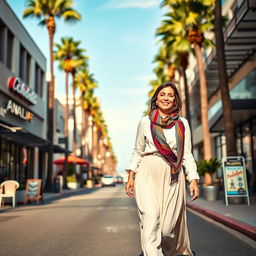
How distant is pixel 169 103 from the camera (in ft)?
13.9

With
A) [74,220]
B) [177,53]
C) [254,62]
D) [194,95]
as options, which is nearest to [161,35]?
[177,53]

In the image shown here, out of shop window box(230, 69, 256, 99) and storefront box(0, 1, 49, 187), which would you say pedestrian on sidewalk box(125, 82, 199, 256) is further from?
shop window box(230, 69, 256, 99)

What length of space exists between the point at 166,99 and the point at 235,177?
1069cm

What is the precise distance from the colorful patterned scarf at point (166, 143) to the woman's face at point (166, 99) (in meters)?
0.12

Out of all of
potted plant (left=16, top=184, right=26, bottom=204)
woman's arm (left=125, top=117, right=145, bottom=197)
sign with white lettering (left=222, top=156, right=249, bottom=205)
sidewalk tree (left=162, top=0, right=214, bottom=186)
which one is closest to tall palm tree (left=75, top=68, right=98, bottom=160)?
sidewalk tree (left=162, top=0, right=214, bottom=186)

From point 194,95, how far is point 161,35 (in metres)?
12.8

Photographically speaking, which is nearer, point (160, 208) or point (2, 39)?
point (160, 208)

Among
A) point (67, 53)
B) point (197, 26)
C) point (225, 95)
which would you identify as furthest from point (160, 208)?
point (67, 53)

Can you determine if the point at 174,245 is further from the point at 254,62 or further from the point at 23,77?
the point at 23,77

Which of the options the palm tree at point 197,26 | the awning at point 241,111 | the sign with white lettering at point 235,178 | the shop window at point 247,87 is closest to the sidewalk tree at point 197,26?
the palm tree at point 197,26

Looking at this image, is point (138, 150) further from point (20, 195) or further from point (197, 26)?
point (197, 26)

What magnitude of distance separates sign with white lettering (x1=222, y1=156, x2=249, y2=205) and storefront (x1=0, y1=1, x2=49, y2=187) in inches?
347

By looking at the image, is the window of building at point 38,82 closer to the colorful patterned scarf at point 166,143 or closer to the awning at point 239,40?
the awning at point 239,40

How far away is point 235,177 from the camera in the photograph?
46.5 feet
